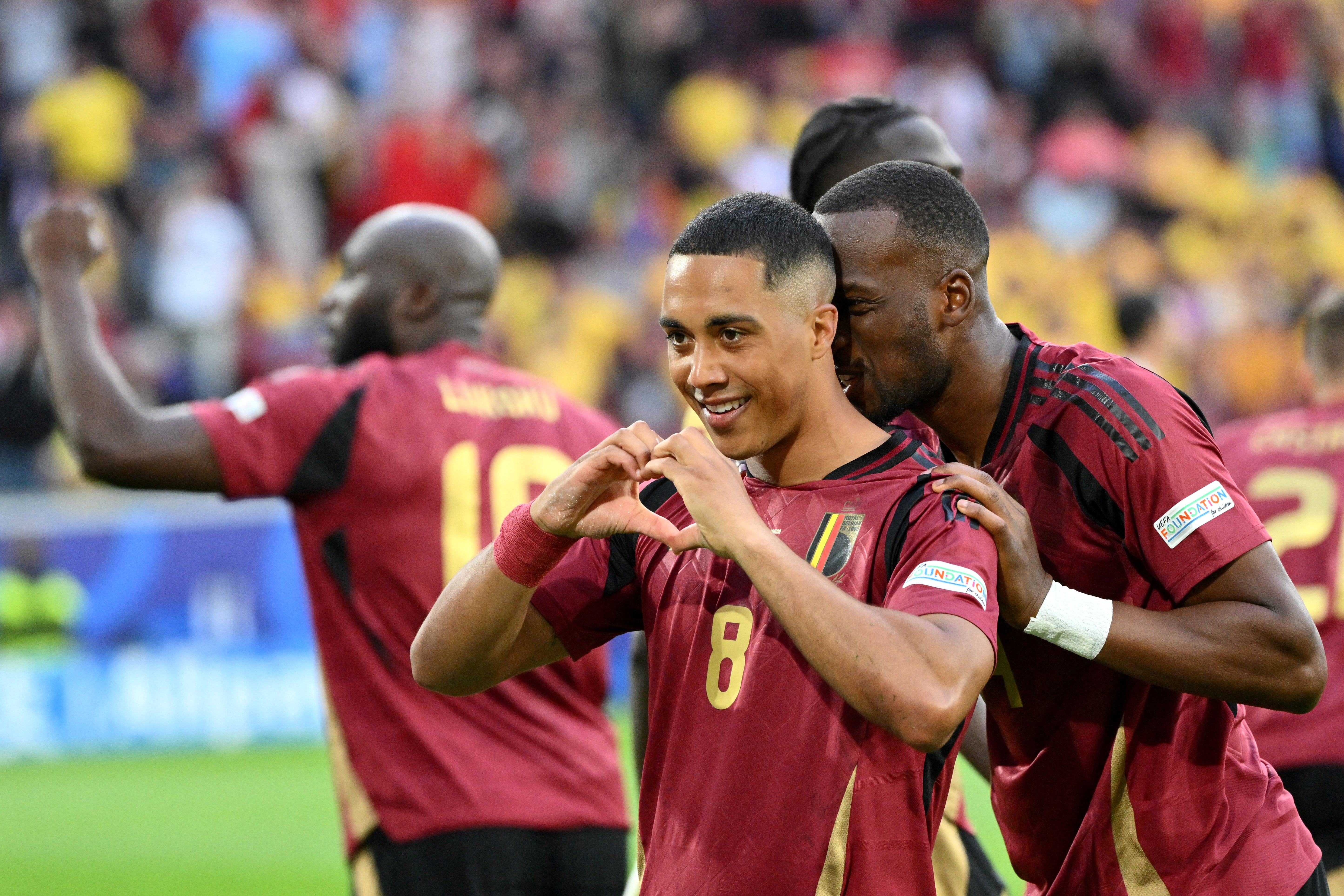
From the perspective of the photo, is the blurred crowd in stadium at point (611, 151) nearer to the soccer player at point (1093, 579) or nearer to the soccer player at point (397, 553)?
the soccer player at point (397, 553)

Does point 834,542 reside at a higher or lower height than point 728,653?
higher

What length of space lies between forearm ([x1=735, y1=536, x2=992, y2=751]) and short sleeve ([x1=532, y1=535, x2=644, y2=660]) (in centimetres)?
53

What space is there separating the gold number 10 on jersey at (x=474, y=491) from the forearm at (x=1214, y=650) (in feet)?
6.39

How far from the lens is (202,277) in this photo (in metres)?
13.7

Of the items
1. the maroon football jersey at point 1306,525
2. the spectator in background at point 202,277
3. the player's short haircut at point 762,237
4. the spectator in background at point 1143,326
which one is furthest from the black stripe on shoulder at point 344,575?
the spectator in background at point 202,277

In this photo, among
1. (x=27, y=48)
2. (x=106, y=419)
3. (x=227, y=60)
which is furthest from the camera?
(x=227, y=60)

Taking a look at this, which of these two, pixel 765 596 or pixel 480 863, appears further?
pixel 480 863

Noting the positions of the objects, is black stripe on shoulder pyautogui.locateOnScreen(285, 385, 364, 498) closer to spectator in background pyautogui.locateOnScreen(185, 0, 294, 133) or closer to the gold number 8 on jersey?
the gold number 8 on jersey

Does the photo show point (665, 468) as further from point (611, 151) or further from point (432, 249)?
point (611, 151)

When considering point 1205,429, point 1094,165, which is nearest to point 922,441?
point 1205,429

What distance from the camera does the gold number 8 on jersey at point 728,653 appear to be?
9.20 ft

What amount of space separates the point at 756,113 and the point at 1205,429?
51.3ft

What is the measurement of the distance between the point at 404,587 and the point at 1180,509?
2194 millimetres

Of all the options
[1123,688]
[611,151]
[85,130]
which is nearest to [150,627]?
[85,130]
